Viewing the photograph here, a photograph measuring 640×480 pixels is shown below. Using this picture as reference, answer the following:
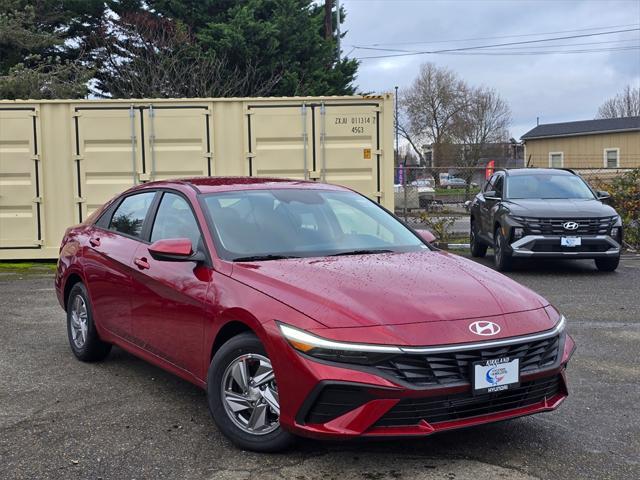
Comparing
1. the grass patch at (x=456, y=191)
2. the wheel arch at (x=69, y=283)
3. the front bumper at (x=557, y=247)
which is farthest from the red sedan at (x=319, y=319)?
the grass patch at (x=456, y=191)

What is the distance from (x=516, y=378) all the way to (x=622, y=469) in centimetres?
75

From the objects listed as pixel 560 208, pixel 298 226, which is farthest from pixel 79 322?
pixel 560 208

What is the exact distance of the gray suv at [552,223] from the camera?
10.6m

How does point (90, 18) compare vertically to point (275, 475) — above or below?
above

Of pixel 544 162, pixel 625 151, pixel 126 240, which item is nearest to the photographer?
pixel 126 240

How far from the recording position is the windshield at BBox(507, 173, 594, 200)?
1159cm

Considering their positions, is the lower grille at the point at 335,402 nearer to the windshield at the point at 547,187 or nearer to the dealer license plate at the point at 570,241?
the dealer license plate at the point at 570,241

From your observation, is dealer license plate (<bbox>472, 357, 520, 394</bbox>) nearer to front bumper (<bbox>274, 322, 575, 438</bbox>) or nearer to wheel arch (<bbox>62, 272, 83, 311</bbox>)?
front bumper (<bbox>274, 322, 575, 438</bbox>)

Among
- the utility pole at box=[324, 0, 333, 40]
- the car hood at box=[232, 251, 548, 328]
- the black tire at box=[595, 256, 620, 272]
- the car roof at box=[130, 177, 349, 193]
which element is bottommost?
the black tire at box=[595, 256, 620, 272]

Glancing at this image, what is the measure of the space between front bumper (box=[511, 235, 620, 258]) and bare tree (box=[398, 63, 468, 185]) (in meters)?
45.3

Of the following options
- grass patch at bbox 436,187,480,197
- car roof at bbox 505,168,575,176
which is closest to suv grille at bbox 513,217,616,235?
car roof at bbox 505,168,575,176

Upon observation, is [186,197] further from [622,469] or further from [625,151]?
[625,151]

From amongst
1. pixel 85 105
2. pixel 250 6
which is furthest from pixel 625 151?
pixel 85 105

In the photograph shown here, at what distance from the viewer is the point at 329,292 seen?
3.72 m
